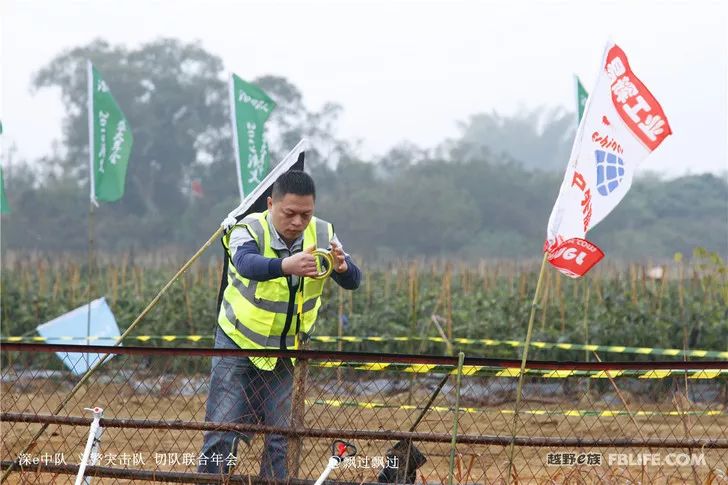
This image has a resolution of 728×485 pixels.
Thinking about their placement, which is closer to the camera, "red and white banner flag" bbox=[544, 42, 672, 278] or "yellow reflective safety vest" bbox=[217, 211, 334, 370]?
"red and white banner flag" bbox=[544, 42, 672, 278]

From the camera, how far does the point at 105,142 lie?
39.0 feet

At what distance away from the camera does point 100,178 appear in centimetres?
1192

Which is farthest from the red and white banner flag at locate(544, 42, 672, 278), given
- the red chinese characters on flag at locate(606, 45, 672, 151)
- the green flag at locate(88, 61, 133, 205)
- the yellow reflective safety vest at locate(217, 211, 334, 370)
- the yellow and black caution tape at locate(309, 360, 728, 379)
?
the green flag at locate(88, 61, 133, 205)

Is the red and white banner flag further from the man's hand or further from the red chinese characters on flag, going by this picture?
the man's hand

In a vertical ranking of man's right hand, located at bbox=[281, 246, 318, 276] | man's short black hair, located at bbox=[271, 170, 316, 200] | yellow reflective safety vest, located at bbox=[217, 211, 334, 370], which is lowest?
yellow reflective safety vest, located at bbox=[217, 211, 334, 370]

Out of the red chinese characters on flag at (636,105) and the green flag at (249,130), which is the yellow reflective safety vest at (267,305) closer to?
the red chinese characters on flag at (636,105)

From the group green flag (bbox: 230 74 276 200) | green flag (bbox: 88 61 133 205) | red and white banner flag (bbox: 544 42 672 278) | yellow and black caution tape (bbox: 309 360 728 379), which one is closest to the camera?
red and white banner flag (bbox: 544 42 672 278)

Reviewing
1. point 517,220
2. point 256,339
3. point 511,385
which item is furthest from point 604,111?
point 517,220

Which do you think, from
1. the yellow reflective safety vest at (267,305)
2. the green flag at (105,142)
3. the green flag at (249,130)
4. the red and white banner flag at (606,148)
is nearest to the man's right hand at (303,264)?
the yellow reflective safety vest at (267,305)

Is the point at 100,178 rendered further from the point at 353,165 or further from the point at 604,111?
the point at 353,165

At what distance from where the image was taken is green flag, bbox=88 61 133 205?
1183 cm

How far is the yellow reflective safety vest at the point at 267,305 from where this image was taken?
496 centimetres

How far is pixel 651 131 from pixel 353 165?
33.6 m

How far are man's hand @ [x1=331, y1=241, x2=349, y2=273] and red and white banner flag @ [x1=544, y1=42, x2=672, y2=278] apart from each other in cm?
88
